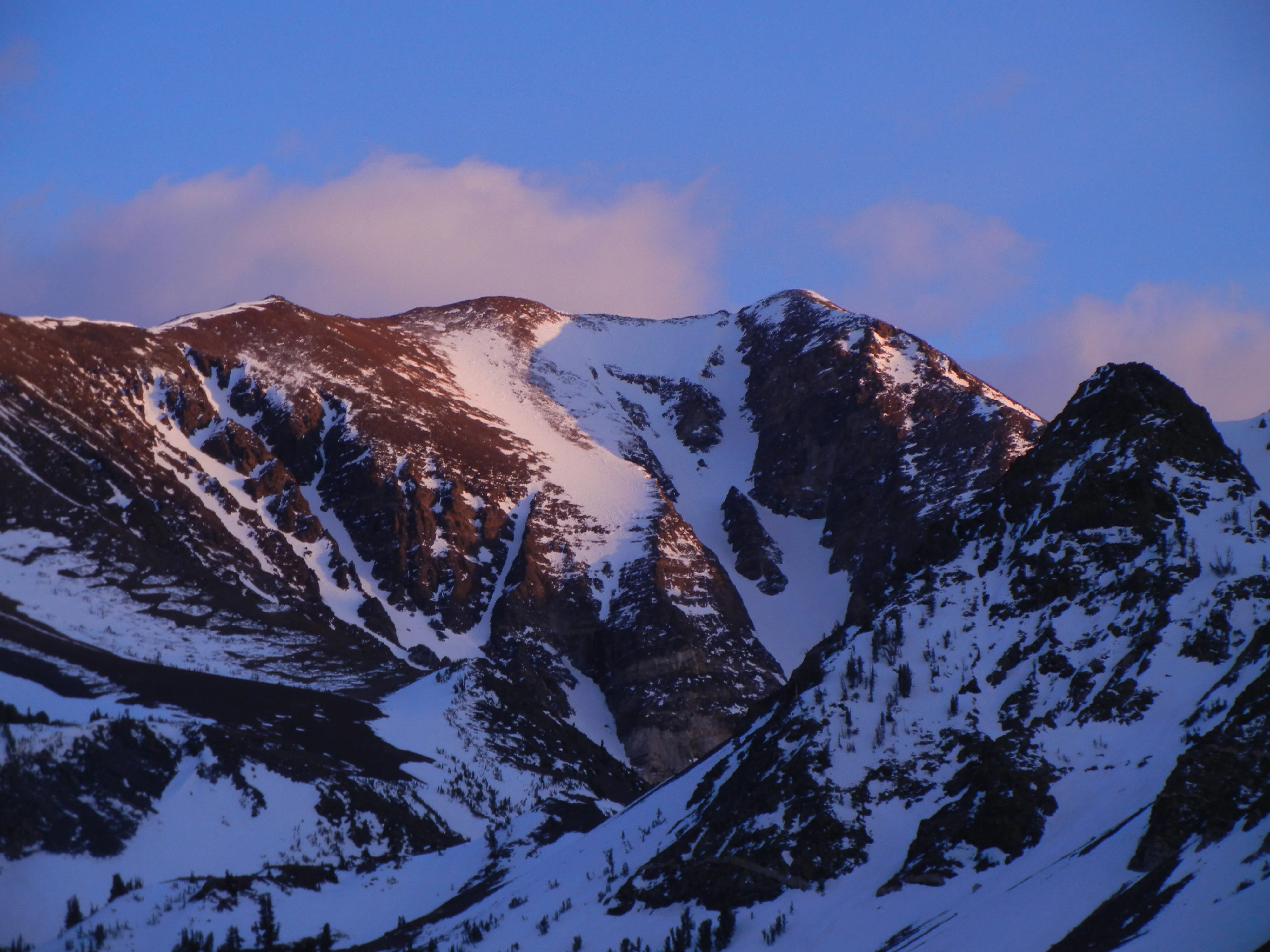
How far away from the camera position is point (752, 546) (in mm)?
159875

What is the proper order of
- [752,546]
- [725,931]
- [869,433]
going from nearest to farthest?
[725,931] → [752,546] → [869,433]

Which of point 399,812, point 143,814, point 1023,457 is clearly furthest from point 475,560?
point 1023,457

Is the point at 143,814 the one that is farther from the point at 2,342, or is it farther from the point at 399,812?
the point at 2,342

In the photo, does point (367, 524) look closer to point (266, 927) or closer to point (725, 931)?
point (266, 927)

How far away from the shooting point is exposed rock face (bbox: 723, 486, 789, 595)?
155875 millimetres

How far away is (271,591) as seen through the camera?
391ft

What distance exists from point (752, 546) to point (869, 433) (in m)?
20.6

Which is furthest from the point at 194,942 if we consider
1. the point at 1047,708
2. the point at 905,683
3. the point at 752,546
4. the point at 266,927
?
the point at 752,546

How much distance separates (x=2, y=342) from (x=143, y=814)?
8826cm

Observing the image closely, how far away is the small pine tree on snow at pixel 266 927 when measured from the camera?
35875 mm

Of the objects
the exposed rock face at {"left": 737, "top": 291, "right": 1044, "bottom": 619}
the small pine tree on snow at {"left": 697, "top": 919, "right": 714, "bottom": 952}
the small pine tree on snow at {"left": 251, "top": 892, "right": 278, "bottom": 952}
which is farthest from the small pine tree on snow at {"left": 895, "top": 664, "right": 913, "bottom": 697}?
the exposed rock face at {"left": 737, "top": 291, "right": 1044, "bottom": 619}

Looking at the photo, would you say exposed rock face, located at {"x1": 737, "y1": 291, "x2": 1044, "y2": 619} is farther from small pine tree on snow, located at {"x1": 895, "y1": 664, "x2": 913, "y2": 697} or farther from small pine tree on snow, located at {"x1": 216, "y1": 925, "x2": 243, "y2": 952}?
small pine tree on snow, located at {"x1": 216, "y1": 925, "x2": 243, "y2": 952}

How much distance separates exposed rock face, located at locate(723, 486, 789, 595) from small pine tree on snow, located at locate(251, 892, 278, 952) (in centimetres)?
11652

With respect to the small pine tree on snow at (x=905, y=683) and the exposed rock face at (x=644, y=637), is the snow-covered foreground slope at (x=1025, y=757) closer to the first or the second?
the small pine tree on snow at (x=905, y=683)
